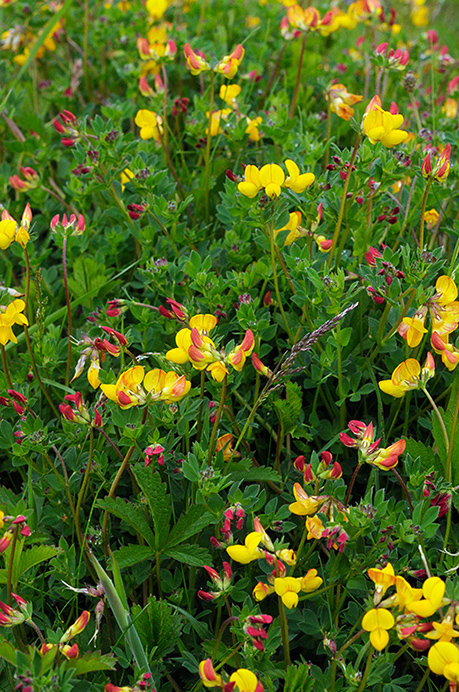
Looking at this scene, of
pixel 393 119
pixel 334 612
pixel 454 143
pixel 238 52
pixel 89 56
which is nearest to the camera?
pixel 334 612

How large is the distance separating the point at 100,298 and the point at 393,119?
1277 mm

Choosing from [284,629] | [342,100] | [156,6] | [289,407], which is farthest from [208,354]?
[156,6]

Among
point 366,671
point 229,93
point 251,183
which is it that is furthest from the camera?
point 229,93

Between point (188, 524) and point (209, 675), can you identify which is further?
point (188, 524)

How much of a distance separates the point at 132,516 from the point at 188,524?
155 mm

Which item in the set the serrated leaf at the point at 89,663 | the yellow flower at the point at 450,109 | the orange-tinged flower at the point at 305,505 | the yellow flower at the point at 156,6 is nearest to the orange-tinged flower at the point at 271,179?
the orange-tinged flower at the point at 305,505

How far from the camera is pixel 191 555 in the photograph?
171cm

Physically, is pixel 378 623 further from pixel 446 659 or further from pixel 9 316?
pixel 9 316

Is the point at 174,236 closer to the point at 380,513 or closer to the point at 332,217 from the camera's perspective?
the point at 332,217

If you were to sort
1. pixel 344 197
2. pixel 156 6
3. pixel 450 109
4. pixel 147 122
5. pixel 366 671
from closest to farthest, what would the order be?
pixel 366 671 < pixel 344 197 < pixel 147 122 < pixel 450 109 < pixel 156 6

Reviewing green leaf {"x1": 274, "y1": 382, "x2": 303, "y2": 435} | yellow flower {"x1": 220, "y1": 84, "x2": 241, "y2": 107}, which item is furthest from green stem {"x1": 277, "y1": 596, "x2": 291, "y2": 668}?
yellow flower {"x1": 220, "y1": 84, "x2": 241, "y2": 107}

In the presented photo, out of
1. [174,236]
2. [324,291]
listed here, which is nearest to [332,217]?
[324,291]

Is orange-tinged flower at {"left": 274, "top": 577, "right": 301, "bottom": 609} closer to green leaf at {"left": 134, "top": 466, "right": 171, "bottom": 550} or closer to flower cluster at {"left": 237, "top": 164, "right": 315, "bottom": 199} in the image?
green leaf at {"left": 134, "top": 466, "right": 171, "bottom": 550}

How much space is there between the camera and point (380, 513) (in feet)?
5.14
